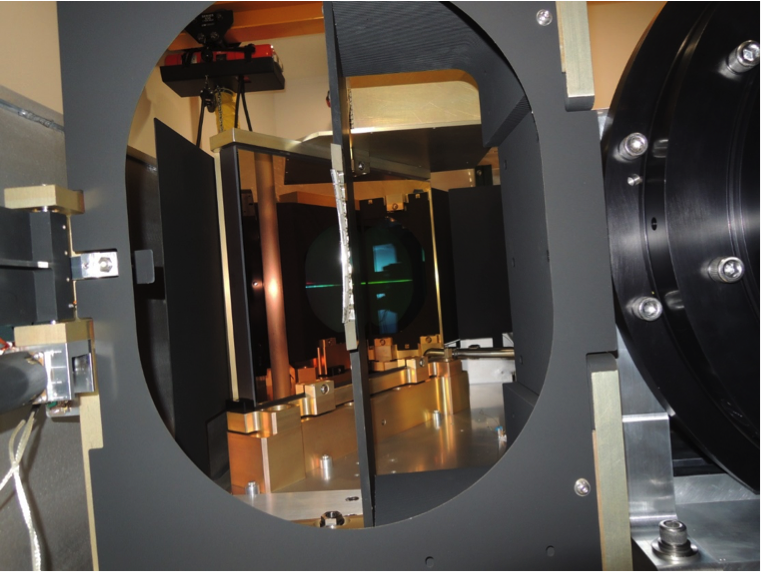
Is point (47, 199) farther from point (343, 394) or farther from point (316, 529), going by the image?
point (343, 394)

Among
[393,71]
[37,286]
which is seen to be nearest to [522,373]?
[393,71]

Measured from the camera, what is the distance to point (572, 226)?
0.47 meters

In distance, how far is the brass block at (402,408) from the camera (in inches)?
37.3

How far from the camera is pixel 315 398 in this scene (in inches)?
33.4

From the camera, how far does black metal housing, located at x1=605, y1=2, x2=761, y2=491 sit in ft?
2.02

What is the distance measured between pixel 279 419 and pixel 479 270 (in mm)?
519

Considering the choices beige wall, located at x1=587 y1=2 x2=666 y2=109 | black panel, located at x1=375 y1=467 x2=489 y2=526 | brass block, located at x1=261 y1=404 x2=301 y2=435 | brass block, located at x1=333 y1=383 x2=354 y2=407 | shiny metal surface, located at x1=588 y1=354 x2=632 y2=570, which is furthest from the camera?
beige wall, located at x1=587 y1=2 x2=666 y2=109

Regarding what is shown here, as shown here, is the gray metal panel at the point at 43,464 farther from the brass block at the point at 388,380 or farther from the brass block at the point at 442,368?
the brass block at the point at 442,368

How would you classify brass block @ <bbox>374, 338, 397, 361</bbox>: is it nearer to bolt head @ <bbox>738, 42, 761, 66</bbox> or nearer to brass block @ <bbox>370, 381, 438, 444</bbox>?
brass block @ <bbox>370, 381, 438, 444</bbox>

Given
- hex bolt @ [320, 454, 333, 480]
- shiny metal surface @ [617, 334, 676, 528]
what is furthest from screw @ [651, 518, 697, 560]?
hex bolt @ [320, 454, 333, 480]

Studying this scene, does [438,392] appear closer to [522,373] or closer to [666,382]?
[522,373]

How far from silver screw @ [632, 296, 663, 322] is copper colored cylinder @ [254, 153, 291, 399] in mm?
492

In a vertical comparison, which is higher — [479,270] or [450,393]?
[479,270]

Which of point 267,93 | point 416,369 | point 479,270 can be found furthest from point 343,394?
point 267,93
